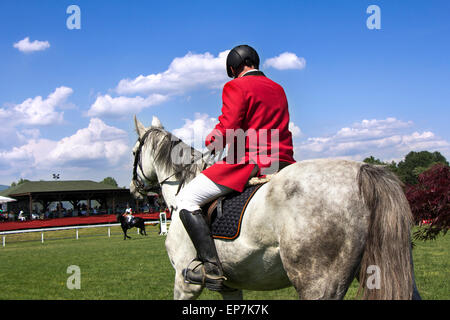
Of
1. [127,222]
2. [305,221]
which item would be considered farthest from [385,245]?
[127,222]

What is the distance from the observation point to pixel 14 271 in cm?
1260

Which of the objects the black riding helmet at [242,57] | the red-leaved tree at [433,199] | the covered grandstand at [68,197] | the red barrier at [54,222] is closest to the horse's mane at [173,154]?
the black riding helmet at [242,57]

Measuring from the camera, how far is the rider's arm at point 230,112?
3.86 metres

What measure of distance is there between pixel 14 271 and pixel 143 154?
9413mm

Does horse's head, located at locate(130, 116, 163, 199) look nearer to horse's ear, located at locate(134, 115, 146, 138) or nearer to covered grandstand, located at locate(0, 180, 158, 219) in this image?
horse's ear, located at locate(134, 115, 146, 138)

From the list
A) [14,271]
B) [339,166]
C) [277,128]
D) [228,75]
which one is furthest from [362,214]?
[14,271]

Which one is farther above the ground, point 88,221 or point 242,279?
point 242,279

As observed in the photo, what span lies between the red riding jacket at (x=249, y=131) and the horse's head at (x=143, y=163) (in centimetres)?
168

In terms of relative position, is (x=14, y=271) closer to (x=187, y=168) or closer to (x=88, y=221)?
(x=187, y=168)

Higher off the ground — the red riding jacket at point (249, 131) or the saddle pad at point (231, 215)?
the red riding jacket at point (249, 131)

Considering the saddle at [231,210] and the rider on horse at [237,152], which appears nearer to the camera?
the saddle at [231,210]

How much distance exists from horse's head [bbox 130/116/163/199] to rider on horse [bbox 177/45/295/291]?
1616mm

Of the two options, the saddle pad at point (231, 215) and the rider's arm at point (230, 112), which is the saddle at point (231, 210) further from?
the rider's arm at point (230, 112)

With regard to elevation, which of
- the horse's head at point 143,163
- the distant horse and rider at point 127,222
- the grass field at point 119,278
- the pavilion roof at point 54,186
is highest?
the horse's head at point 143,163
